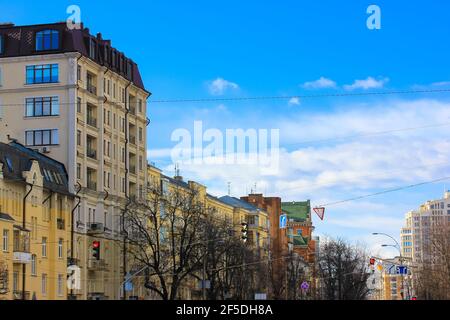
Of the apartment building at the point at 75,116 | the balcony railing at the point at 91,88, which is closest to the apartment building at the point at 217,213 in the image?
the apartment building at the point at 75,116

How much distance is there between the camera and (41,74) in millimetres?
87312

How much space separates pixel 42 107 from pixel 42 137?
2.97 m

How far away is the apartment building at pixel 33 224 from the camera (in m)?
70.2

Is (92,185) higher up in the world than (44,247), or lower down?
higher up

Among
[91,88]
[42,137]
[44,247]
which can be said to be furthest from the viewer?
[91,88]

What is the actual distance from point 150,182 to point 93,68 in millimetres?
20008

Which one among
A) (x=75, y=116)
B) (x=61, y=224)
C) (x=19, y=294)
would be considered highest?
(x=75, y=116)

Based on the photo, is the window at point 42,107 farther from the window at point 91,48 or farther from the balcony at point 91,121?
the window at point 91,48

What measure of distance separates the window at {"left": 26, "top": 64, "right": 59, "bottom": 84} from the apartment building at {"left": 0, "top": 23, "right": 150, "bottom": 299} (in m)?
0.10

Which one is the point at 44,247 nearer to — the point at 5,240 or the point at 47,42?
the point at 5,240

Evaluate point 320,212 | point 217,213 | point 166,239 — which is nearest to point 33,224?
point 320,212

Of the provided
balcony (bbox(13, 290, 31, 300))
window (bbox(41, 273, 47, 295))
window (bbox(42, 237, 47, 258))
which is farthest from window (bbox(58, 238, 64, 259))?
balcony (bbox(13, 290, 31, 300))

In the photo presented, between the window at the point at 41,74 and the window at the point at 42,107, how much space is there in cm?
175

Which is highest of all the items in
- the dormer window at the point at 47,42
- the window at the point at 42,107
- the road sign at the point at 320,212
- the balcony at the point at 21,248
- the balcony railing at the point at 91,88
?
the dormer window at the point at 47,42
